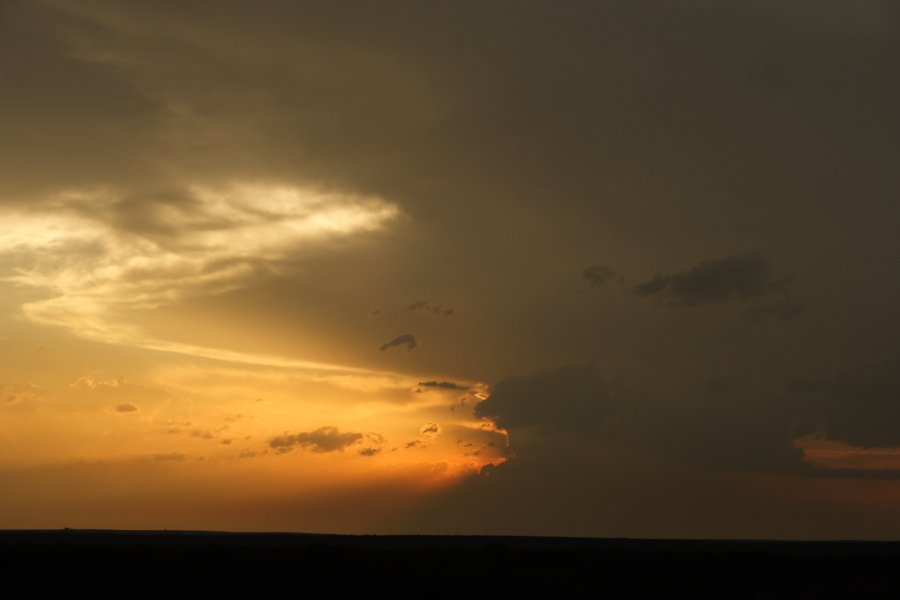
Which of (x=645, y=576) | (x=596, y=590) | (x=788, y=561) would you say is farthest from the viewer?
(x=788, y=561)

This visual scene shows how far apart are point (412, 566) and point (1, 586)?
27829 mm

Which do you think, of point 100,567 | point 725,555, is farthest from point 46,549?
point 725,555

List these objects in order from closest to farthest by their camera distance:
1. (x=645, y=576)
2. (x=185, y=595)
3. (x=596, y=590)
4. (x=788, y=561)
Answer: (x=185, y=595) < (x=596, y=590) < (x=645, y=576) < (x=788, y=561)

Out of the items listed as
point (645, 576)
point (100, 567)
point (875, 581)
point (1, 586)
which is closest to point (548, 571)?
point (645, 576)

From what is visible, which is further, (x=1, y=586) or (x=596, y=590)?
(x=596, y=590)

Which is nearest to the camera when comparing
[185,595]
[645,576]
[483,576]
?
Result: [185,595]

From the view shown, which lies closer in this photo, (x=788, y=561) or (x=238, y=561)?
(x=238, y=561)

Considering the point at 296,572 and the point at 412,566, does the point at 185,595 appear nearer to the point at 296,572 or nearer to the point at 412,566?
the point at 296,572

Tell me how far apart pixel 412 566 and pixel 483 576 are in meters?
5.95

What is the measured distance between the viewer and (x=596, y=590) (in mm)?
63656

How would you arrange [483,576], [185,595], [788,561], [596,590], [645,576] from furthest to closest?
[788,561] → [645,576] → [483,576] → [596,590] → [185,595]

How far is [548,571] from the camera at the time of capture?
2901 inches

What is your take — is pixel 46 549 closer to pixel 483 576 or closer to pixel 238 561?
pixel 238 561

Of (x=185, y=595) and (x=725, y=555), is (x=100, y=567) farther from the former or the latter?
(x=725, y=555)
